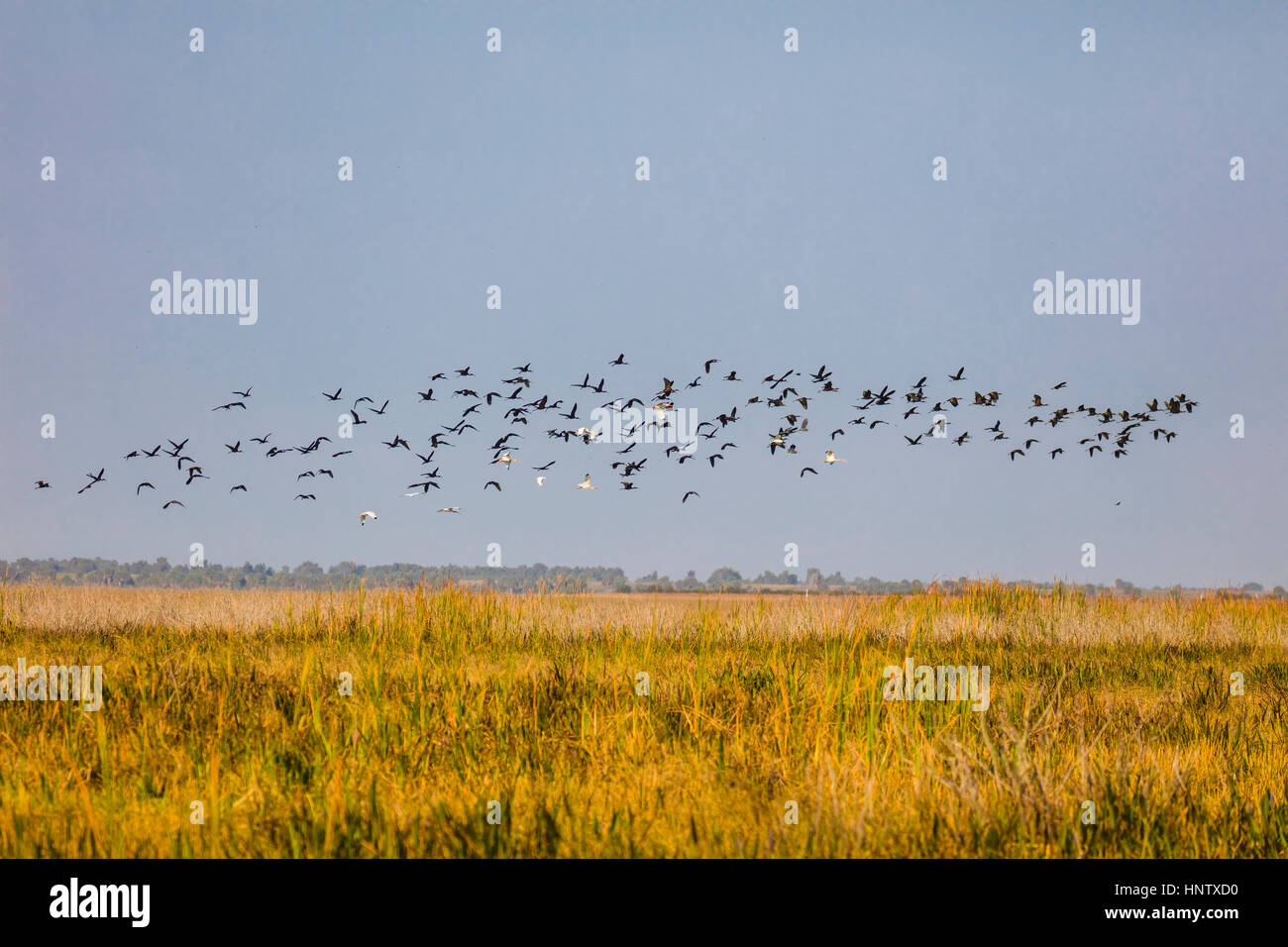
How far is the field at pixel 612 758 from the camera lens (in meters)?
4.55

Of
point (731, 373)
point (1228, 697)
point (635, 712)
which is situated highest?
point (731, 373)

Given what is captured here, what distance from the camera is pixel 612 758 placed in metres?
5.89

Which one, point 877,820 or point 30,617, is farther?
point 30,617

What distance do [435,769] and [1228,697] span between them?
852cm

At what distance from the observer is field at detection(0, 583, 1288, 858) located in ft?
14.9

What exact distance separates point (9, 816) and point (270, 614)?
979 cm

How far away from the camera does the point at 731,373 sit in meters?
17.1
